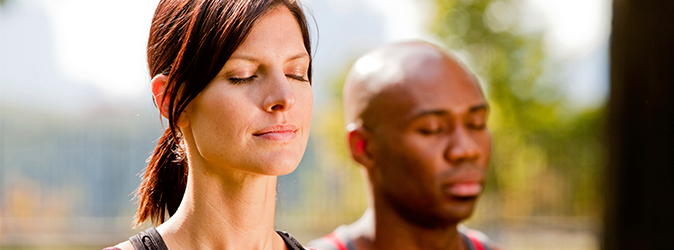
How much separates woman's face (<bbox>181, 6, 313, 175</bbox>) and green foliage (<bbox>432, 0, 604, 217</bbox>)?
562 centimetres

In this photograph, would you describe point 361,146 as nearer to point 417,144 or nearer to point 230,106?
point 417,144

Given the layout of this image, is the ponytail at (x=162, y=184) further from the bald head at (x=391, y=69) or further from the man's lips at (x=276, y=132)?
the bald head at (x=391, y=69)

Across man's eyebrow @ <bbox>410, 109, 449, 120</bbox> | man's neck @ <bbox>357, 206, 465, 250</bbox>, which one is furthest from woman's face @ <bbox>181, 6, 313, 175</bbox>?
man's neck @ <bbox>357, 206, 465, 250</bbox>

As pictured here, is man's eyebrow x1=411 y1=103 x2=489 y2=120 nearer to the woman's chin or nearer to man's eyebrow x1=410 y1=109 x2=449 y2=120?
man's eyebrow x1=410 y1=109 x2=449 y2=120

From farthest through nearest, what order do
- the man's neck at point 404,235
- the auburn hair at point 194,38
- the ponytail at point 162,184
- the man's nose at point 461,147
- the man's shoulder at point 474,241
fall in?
the man's shoulder at point 474,241, the man's neck at point 404,235, the man's nose at point 461,147, the ponytail at point 162,184, the auburn hair at point 194,38

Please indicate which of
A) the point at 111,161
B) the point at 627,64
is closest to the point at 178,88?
the point at 627,64

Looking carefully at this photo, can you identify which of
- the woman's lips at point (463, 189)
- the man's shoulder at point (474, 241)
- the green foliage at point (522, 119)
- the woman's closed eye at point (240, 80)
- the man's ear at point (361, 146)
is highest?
the woman's closed eye at point (240, 80)

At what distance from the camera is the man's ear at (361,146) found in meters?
1.97

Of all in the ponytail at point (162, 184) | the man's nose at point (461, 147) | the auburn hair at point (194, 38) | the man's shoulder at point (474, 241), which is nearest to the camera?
the auburn hair at point (194, 38)

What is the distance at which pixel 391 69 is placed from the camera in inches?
76.0

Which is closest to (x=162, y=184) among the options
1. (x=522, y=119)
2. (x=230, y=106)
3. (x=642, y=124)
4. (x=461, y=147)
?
(x=230, y=106)

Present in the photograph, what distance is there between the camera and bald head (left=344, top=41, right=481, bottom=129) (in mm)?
1886

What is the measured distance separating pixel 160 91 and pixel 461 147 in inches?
39.3

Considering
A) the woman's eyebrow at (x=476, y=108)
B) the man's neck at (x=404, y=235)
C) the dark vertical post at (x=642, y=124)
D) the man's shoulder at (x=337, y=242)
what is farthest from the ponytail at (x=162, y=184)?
the dark vertical post at (x=642, y=124)
